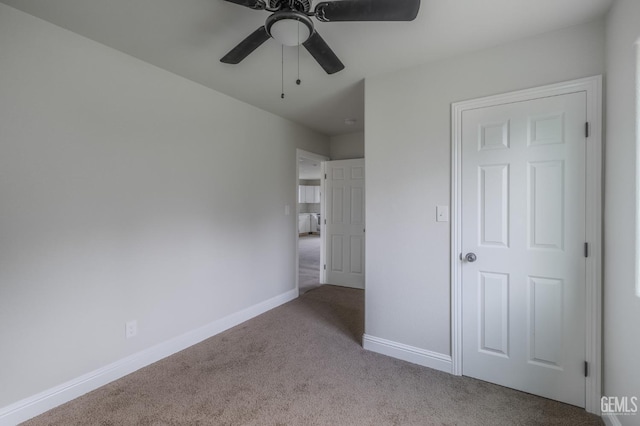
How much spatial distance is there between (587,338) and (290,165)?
3281mm

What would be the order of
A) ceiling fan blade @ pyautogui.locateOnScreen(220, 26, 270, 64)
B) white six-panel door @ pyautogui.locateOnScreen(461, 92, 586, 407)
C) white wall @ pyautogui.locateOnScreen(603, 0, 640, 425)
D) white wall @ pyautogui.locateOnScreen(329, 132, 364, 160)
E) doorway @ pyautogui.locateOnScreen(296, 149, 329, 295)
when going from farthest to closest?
white wall @ pyautogui.locateOnScreen(329, 132, 364, 160) → doorway @ pyautogui.locateOnScreen(296, 149, 329, 295) → white six-panel door @ pyautogui.locateOnScreen(461, 92, 586, 407) → ceiling fan blade @ pyautogui.locateOnScreen(220, 26, 270, 64) → white wall @ pyautogui.locateOnScreen(603, 0, 640, 425)

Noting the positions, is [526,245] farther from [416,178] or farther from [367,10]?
[367,10]

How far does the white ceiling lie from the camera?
5.43ft

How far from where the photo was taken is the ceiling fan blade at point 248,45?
4.88ft

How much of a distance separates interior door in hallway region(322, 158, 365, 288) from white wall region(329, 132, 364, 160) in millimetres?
164

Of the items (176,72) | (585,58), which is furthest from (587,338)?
(176,72)

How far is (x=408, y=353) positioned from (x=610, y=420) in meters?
1.17

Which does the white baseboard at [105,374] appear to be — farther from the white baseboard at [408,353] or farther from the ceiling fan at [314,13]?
the ceiling fan at [314,13]

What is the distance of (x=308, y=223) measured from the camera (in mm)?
11430
